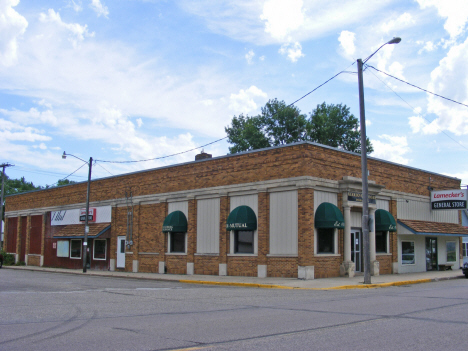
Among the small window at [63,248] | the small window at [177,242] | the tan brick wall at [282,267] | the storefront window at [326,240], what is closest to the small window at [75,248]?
the small window at [63,248]

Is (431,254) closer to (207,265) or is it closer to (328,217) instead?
(328,217)

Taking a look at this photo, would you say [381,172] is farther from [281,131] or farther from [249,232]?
[281,131]

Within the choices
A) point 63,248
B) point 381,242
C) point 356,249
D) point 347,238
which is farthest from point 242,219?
point 63,248

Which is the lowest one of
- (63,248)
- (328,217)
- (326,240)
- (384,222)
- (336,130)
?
(63,248)

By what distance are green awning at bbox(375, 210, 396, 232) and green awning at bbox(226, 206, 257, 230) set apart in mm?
7296

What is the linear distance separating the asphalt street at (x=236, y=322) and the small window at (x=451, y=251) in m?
18.8

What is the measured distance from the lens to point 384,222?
2686 cm

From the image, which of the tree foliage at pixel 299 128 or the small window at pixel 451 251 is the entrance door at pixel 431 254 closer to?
the small window at pixel 451 251

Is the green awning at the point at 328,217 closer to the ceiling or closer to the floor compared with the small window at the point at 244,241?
closer to the ceiling

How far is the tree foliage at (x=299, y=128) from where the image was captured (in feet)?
179

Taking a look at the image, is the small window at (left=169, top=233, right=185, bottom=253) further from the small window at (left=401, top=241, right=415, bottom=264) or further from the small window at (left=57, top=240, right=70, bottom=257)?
the small window at (left=401, top=241, right=415, bottom=264)

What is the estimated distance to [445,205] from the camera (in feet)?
102

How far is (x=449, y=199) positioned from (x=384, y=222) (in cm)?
669

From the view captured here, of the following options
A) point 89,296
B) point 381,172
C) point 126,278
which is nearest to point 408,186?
point 381,172
